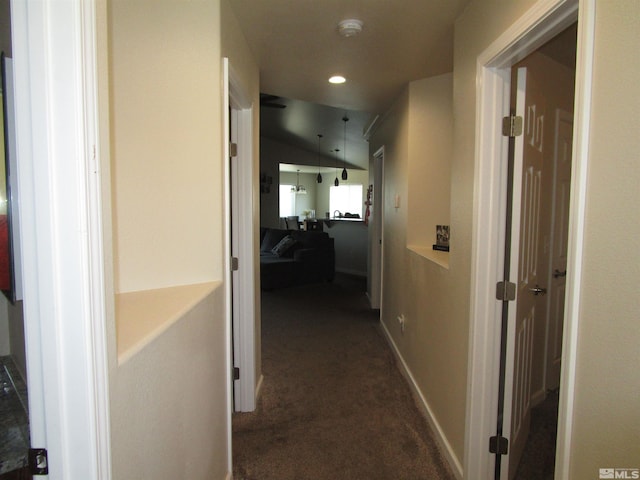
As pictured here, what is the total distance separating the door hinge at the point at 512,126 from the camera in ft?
5.48

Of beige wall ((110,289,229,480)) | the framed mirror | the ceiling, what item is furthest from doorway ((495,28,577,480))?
the framed mirror

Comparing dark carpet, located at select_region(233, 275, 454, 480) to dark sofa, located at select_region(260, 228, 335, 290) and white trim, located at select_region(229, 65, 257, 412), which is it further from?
dark sofa, located at select_region(260, 228, 335, 290)

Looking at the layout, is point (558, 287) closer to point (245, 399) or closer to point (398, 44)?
point (398, 44)

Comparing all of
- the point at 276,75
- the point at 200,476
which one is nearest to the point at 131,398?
the point at 200,476

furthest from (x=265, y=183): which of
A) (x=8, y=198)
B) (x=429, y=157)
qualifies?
(x=8, y=198)

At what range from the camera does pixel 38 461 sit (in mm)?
→ 641

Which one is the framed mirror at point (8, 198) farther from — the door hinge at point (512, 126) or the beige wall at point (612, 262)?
the door hinge at point (512, 126)

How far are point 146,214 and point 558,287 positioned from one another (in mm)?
2692

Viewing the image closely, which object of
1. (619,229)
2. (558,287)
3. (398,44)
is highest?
(398,44)

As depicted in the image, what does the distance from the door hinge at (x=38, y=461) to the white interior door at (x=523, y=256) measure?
1720 mm

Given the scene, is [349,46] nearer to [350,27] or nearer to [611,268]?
[350,27]

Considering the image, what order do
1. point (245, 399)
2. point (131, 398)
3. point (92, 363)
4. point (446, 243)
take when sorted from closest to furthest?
1. point (92, 363)
2. point (131, 398)
3. point (245, 399)
4. point (446, 243)

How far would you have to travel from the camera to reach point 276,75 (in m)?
2.96

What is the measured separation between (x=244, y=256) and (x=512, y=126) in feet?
5.49
